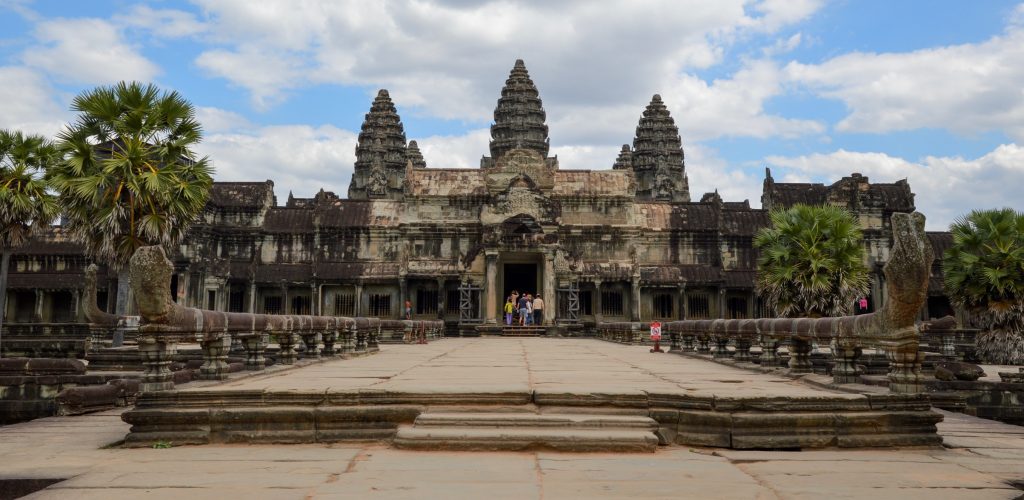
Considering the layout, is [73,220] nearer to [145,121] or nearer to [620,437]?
[145,121]

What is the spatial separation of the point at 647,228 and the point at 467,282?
10521mm

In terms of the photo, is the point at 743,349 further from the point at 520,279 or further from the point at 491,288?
the point at 520,279

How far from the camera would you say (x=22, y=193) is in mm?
20766

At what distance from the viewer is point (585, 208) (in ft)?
131

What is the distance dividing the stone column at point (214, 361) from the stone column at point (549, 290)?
1064 inches

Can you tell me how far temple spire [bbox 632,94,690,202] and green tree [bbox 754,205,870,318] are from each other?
40150mm

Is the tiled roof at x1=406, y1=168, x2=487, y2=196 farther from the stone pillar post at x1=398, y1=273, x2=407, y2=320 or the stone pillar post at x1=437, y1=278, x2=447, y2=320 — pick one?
the stone pillar post at x1=437, y1=278, x2=447, y2=320

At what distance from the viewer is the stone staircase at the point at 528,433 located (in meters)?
5.60

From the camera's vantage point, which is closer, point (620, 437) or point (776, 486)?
point (776, 486)

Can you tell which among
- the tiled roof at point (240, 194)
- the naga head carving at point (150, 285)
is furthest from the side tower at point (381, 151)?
the naga head carving at point (150, 285)

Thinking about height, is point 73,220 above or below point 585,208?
below

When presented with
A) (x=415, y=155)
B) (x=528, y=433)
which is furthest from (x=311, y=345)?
(x=415, y=155)

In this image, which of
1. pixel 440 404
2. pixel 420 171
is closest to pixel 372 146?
pixel 420 171

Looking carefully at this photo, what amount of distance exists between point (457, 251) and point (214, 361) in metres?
31.2
